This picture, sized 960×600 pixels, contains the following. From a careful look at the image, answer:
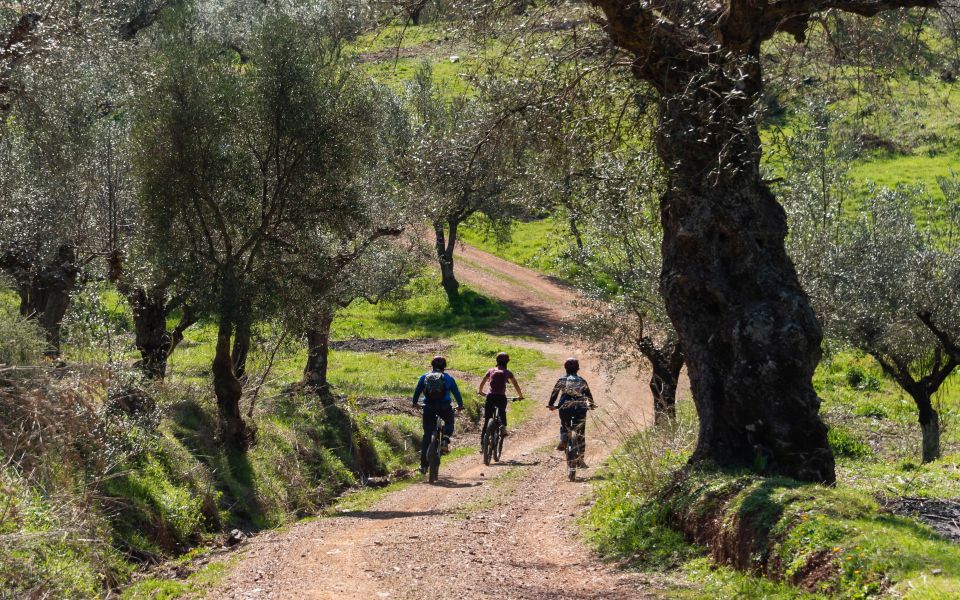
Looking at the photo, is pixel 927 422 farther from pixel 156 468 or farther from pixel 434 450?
pixel 156 468

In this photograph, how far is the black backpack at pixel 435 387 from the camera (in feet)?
53.2

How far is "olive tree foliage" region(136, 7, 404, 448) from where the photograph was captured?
13680 mm

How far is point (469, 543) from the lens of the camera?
10.8 meters

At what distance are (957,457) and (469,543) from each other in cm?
779

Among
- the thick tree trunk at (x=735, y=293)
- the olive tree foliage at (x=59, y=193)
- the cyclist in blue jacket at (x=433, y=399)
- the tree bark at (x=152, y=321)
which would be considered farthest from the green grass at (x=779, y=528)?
the olive tree foliage at (x=59, y=193)

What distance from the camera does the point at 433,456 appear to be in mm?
16078

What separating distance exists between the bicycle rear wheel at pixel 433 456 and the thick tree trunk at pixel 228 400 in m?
3.21

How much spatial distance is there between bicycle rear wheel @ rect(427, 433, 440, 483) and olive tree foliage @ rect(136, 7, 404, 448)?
319 cm

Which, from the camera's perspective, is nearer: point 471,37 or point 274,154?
point 471,37

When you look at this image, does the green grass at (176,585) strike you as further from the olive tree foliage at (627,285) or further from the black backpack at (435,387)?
the olive tree foliage at (627,285)

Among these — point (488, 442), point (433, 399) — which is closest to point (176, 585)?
point (433, 399)

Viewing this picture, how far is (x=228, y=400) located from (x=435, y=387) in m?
3.59

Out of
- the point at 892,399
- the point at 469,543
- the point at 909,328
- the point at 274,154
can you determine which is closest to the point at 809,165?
the point at 909,328

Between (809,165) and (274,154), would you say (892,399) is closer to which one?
(809,165)
